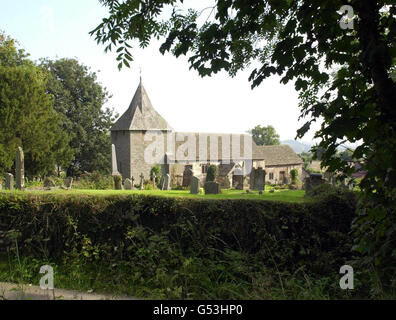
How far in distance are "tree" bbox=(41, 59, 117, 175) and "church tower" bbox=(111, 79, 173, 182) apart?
113 inches

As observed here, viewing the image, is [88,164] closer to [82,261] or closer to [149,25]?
[82,261]

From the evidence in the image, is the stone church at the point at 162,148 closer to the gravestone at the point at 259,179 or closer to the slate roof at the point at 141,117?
the slate roof at the point at 141,117

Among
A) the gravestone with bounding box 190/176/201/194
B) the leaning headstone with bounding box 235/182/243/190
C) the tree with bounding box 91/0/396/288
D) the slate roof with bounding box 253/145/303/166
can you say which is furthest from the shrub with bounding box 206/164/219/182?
the tree with bounding box 91/0/396/288

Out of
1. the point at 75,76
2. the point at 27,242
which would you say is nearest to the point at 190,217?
the point at 27,242

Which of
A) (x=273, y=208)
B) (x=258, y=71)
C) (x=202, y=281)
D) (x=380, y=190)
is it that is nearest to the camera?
(x=380, y=190)

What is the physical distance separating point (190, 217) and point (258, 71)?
406cm

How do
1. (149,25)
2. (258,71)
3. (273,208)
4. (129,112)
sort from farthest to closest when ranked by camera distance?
(129,112)
(273,208)
(149,25)
(258,71)

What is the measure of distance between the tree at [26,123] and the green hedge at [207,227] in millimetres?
19210

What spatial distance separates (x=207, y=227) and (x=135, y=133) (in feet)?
97.5

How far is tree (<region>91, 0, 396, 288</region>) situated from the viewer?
121 inches

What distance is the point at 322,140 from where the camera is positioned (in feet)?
11.1

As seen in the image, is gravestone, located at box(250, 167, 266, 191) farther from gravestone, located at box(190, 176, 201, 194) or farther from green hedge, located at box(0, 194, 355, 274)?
green hedge, located at box(0, 194, 355, 274)

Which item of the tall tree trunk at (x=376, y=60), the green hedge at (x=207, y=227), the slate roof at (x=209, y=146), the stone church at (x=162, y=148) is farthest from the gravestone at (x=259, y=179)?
the slate roof at (x=209, y=146)
